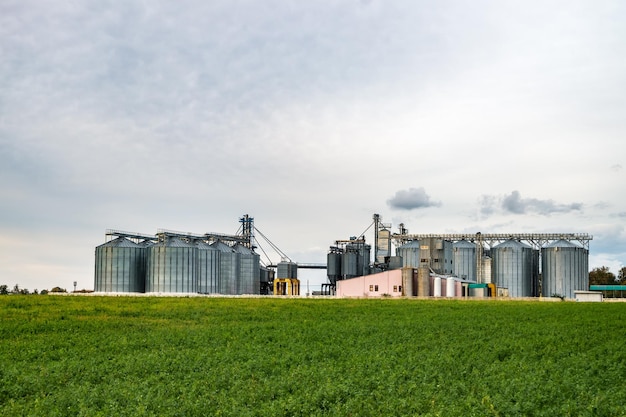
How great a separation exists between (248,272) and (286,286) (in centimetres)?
954

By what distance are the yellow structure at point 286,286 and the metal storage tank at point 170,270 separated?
77.5ft

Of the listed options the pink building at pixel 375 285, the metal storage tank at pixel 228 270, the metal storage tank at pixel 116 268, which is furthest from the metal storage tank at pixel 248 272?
the pink building at pixel 375 285

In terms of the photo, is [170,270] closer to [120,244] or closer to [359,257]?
[120,244]

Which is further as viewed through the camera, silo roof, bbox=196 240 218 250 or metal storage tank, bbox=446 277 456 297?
silo roof, bbox=196 240 218 250

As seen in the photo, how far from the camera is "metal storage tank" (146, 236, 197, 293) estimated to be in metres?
99.4

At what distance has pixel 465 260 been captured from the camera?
381ft

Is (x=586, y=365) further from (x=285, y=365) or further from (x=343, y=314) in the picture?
(x=343, y=314)

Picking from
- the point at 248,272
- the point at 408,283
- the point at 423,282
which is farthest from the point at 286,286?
the point at 423,282

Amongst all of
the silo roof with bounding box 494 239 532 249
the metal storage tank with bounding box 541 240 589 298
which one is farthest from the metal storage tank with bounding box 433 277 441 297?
the metal storage tank with bounding box 541 240 589 298

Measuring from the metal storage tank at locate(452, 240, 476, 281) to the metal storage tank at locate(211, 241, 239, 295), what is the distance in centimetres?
3827

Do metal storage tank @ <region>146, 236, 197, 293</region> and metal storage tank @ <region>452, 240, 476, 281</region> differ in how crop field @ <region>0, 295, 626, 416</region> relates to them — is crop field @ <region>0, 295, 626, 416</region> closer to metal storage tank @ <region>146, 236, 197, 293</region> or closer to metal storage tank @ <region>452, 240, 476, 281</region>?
metal storage tank @ <region>146, 236, 197, 293</region>

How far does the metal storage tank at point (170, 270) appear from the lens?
99.4m

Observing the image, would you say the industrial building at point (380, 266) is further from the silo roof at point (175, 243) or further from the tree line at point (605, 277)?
the tree line at point (605, 277)

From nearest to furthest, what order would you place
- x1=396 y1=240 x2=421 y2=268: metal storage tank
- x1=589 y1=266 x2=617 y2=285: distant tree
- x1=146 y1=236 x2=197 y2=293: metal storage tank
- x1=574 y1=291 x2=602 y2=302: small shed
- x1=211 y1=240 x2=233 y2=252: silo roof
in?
x1=574 y1=291 x2=602 y2=302: small shed → x1=146 y1=236 x2=197 y2=293: metal storage tank → x1=211 y1=240 x2=233 y2=252: silo roof → x1=396 y1=240 x2=421 y2=268: metal storage tank → x1=589 y1=266 x2=617 y2=285: distant tree
